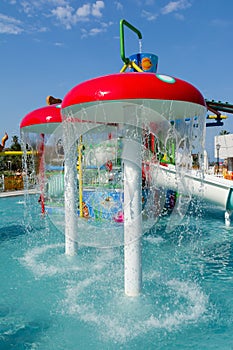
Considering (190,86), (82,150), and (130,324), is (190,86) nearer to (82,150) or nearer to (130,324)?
(130,324)

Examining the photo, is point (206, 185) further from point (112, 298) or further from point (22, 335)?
point (22, 335)

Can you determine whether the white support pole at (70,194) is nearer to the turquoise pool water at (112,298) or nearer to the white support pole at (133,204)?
the turquoise pool water at (112,298)

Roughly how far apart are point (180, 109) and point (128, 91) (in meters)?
1.01

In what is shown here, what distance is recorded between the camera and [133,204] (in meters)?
4.04

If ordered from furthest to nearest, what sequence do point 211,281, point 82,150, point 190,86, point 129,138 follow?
point 82,150
point 211,281
point 129,138
point 190,86

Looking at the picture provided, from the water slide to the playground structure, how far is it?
0.20 metres

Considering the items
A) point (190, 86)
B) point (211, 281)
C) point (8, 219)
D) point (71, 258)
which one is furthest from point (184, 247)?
point (8, 219)

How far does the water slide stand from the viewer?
29.0 ft

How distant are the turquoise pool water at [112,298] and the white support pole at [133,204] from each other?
0.50 metres

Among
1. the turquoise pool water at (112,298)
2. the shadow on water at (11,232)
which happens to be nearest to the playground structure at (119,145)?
the turquoise pool water at (112,298)

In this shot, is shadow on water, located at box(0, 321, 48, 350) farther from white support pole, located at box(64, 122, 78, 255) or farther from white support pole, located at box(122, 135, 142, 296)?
white support pole, located at box(64, 122, 78, 255)

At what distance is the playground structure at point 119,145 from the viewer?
11.8ft

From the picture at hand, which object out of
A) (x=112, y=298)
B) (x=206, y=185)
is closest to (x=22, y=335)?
(x=112, y=298)

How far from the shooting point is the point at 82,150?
840 cm
